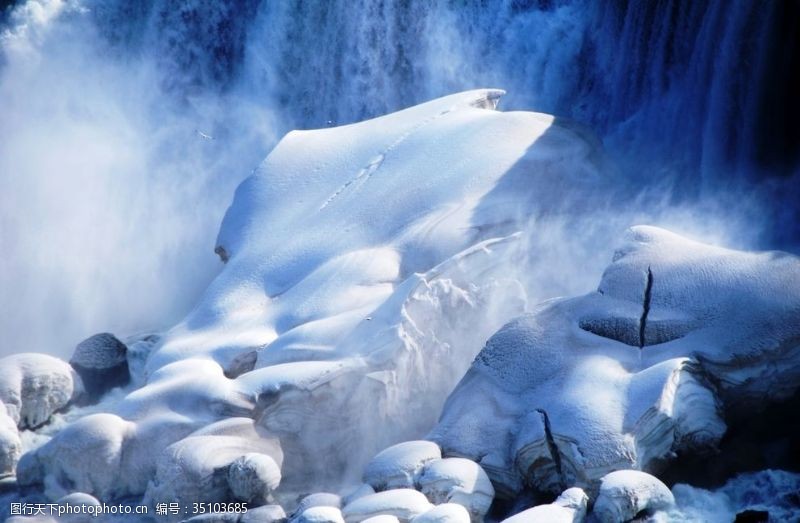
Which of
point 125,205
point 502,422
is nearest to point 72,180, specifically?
point 125,205

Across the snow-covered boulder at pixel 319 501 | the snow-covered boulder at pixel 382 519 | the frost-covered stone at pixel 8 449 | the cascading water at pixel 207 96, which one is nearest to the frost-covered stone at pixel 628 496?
the snow-covered boulder at pixel 382 519

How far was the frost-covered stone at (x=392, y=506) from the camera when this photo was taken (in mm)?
7719

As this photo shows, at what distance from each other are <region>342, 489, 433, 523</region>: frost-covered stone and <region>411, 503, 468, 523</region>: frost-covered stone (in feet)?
0.29

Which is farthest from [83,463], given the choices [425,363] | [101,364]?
[425,363]

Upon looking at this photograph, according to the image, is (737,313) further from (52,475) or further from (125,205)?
(125,205)

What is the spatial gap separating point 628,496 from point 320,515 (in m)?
1.57

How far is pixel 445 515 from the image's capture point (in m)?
7.49

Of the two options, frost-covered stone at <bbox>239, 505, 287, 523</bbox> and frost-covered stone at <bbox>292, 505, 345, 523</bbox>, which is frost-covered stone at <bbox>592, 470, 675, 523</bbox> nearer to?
frost-covered stone at <bbox>292, 505, 345, 523</bbox>

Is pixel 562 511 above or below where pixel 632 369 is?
below

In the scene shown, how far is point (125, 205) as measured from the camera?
14461mm

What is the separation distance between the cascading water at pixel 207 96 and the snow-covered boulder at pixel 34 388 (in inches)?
80.9

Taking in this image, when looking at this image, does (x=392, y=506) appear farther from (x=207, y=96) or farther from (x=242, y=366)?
(x=207, y=96)

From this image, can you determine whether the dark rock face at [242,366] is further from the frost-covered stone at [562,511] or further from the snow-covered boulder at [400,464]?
the frost-covered stone at [562,511]

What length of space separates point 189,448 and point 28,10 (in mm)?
7902
